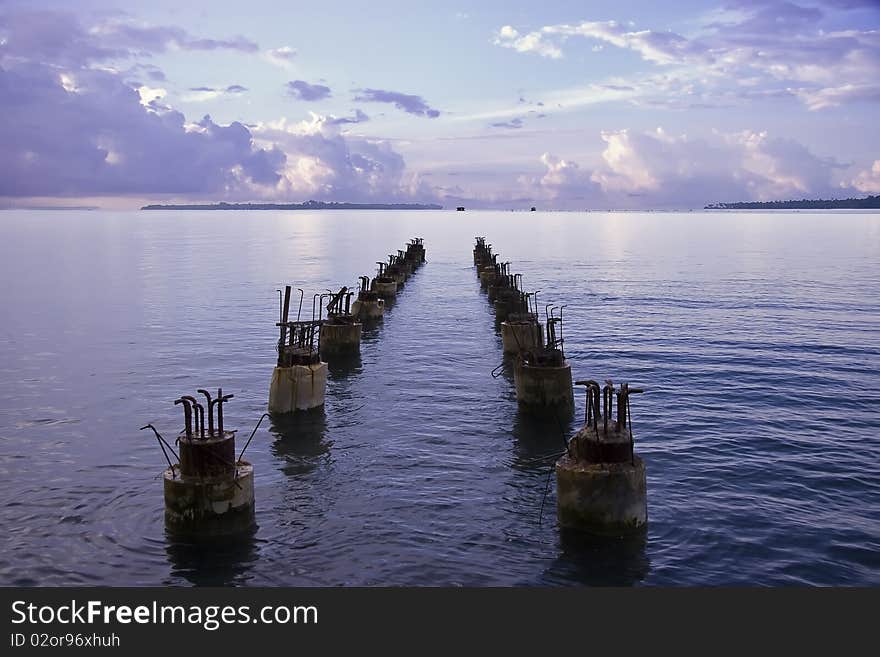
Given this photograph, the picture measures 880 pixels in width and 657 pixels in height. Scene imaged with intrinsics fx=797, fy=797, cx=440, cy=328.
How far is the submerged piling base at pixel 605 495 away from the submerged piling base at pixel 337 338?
851 inches

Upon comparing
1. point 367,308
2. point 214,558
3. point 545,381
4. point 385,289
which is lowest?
point 214,558

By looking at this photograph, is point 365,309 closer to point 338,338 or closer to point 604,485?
point 338,338

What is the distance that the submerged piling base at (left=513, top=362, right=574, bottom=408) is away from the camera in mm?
26953

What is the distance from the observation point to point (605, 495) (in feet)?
53.3

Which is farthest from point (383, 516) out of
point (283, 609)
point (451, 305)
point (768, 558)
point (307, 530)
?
point (451, 305)

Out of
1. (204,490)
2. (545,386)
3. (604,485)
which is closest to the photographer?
(604,485)

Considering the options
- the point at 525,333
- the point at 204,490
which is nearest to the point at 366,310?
the point at 525,333

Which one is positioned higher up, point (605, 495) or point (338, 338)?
point (338, 338)

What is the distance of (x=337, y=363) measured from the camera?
120 feet

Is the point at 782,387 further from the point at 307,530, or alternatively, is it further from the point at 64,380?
the point at 64,380

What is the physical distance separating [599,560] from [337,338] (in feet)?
75.6

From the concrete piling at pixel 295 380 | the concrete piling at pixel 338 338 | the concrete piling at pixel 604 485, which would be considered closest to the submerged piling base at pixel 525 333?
the concrete piling at pixel 338 338

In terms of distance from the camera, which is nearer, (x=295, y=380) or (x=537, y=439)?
(x=537, y=439)

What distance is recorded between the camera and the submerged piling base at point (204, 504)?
16516mm
